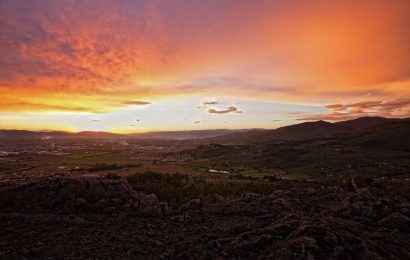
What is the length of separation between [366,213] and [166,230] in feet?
41.2

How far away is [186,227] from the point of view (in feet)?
57.6

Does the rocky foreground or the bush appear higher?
the rocky foreground

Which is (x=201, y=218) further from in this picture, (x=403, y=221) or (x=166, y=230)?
(x=403, y=221)

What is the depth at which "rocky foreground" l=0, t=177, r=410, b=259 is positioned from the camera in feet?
39.5

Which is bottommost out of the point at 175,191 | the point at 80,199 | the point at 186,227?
the point at 175,191

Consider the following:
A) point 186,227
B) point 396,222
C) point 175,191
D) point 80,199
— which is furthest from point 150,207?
point 175,191

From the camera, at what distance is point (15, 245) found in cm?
1444

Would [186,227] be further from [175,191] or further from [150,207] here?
[175,191]

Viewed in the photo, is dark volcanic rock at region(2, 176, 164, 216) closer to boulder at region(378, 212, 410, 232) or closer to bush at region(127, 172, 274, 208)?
bush at region(127, 172, 274, 208)

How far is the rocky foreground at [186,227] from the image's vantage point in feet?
39.5

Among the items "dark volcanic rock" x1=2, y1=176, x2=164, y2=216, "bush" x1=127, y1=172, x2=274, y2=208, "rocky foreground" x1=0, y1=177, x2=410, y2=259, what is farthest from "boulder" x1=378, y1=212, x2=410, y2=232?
"bush" x1=127, y1=172, x2=274, y2=208

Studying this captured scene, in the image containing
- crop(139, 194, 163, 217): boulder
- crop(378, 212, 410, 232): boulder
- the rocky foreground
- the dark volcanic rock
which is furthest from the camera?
the dark volcanic rock

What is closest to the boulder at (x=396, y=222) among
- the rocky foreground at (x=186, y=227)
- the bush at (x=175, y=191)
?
the rocky foreground at (x=186, y=227)

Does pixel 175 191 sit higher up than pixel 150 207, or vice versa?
pixel 150 207
